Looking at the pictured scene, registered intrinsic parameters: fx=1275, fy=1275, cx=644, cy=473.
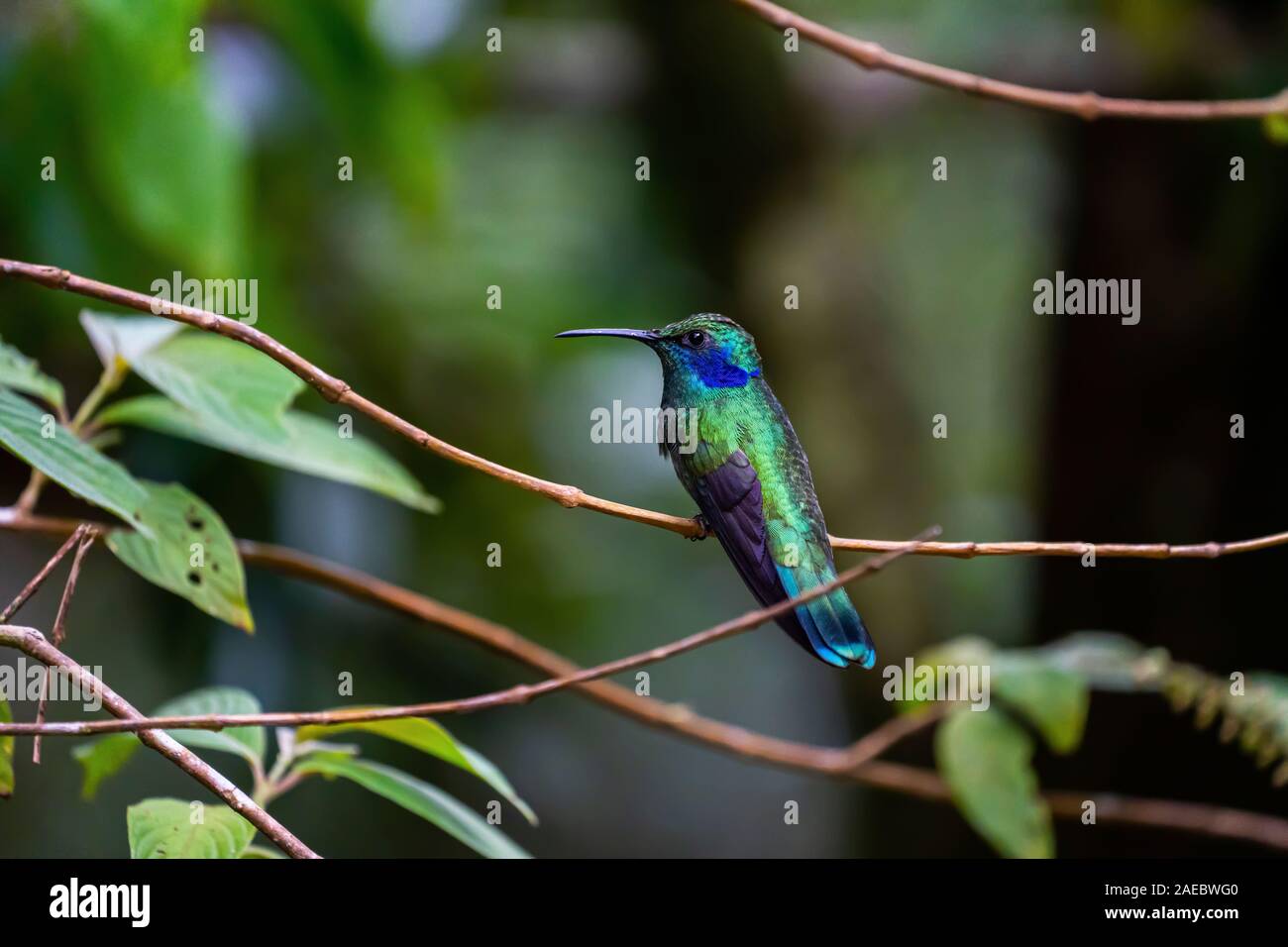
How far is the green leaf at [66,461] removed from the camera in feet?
5.46

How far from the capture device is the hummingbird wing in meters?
1.79

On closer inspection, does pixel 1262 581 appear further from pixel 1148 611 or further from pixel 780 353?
pixel 780 353

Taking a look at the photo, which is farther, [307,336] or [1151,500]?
[1151,500]

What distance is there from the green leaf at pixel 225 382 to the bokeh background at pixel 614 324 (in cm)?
76

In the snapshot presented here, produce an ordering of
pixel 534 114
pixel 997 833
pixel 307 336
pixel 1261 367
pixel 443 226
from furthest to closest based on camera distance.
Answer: pixel 534 114 < pixel 443 226 < pixel 1261 367 < pixel 307 336 < pixel 997 833

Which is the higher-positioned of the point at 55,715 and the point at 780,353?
the point at 780,353

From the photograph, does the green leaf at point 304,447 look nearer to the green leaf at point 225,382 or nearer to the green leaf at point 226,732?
the green leaf at point 225,382

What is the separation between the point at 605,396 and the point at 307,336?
2.02 metres

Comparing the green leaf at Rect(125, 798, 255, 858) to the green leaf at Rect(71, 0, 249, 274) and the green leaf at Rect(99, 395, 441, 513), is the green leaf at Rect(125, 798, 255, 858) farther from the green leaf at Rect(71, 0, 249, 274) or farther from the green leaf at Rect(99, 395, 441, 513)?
the green leaf at Rect(71, 0, 249, 274)

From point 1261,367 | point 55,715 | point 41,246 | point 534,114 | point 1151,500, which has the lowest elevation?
point 55,715

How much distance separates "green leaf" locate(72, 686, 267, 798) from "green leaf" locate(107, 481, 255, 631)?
12 centimetres

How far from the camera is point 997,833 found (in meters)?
2.81

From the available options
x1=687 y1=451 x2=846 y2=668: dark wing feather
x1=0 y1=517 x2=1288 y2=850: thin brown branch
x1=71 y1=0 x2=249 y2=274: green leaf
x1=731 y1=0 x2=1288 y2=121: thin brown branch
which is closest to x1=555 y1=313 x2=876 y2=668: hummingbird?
x1=687 y1=451 x2=846 y2=668: dark wing feather

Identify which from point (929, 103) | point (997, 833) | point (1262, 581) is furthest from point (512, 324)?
point (997, 833)
